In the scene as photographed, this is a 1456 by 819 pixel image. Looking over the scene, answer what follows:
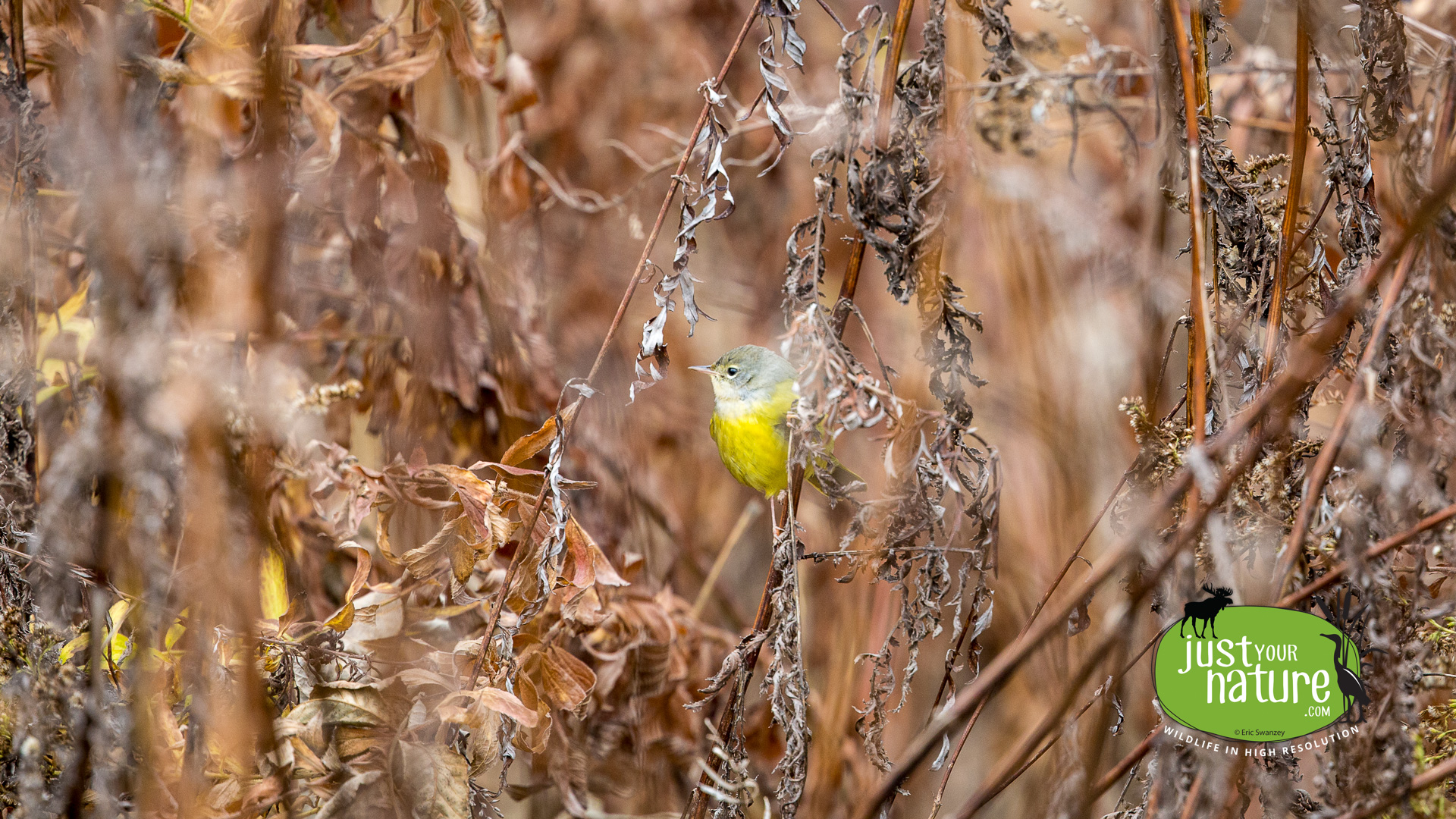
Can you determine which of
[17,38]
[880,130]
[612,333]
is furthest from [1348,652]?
[17,38]

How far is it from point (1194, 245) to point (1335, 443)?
0.92ft

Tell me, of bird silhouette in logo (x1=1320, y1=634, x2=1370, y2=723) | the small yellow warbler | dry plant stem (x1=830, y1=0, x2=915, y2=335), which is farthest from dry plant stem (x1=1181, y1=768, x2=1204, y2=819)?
the small yellow warbler

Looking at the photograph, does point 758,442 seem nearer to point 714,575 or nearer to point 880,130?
point 714,575

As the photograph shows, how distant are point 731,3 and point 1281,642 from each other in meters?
2.78

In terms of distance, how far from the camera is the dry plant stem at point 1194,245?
100 cm

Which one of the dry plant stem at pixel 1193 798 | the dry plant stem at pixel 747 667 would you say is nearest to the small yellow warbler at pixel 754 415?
the dry plant stem at pixel 747 667

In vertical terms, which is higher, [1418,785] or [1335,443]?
[1335,443]

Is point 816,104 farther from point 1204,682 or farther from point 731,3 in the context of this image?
point 1204,682

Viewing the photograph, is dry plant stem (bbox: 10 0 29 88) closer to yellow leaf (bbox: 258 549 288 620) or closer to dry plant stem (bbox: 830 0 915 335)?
yellow leaf (bbox: 258 549 288 620)

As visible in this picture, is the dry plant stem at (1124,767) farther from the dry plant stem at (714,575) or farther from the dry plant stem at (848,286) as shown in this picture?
the dry plant stem at (714,575)

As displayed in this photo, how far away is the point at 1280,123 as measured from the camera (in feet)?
7.36

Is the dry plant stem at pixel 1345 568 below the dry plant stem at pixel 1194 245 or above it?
below

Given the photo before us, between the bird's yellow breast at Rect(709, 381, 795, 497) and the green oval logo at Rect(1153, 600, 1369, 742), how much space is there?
40.1 inches

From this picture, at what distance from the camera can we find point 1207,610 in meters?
0.99
